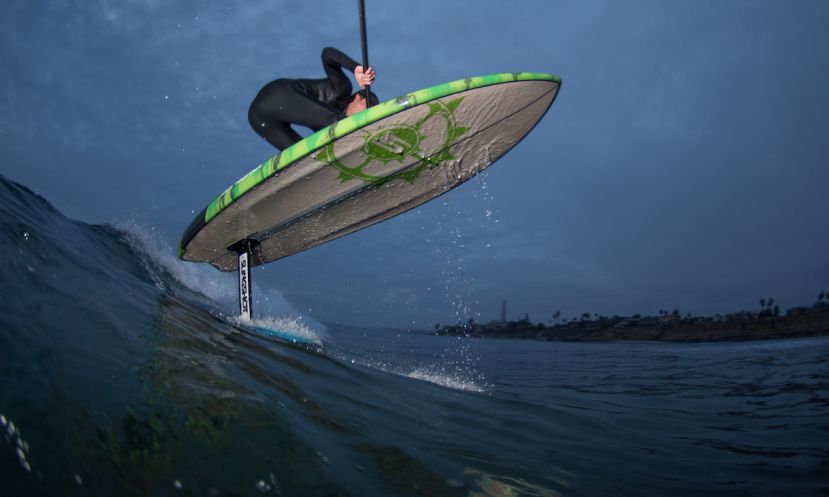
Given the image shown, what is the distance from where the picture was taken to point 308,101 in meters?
4.94

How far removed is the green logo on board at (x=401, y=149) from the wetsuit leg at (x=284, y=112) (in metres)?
0.75

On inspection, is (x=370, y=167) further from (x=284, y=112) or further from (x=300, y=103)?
(x=284, y=112)

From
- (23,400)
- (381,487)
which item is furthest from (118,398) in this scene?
(381,487)

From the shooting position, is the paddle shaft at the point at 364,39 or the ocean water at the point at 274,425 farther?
the paddle shaft at the point at 364,39

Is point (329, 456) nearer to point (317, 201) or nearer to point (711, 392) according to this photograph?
point (317, 201)

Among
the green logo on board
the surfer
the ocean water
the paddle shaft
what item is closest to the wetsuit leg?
the surfer

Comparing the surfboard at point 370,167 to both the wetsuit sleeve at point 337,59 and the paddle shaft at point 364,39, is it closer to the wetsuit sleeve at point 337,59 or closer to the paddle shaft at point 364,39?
the paddle shaft at point 364,39

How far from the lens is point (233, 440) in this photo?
1.52 m

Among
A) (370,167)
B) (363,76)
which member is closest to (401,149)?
(370,167)

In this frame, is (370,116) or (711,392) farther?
(711,392)

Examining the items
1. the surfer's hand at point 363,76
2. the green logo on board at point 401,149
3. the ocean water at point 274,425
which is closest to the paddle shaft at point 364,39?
the surfer's hand at point 363,76

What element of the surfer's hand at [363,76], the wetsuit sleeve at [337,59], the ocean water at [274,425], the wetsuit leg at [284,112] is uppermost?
the wetsuit sleeve at [337,59]

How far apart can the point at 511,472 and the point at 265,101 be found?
486 centimetres

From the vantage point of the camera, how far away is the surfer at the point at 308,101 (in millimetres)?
4910
